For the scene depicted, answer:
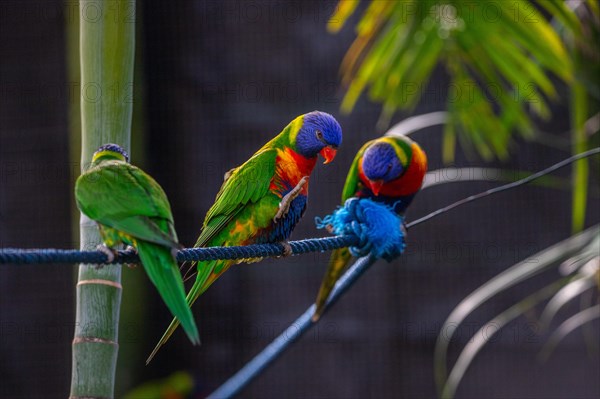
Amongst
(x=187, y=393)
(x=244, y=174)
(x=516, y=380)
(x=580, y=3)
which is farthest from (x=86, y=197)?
(x=516, y=380)

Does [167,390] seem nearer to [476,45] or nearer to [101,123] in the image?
[476,45]

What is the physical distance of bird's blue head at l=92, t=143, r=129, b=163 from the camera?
0.75 m

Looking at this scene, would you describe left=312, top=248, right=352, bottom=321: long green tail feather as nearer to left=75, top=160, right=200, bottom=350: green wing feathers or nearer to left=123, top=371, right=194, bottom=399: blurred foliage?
left=75, top=160, right=200, bottom=350: green wing feathers

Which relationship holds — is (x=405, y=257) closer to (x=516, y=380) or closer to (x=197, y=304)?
(x=516, y=380)

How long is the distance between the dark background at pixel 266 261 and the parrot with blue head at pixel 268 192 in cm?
109

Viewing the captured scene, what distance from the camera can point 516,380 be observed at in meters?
2.19

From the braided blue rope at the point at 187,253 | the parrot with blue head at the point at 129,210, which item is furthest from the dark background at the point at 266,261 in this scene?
the parrot with blue head at the point at 129,210

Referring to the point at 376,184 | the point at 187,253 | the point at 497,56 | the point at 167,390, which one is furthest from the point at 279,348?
the point at 167,390

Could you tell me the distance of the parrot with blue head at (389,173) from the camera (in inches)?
53.3

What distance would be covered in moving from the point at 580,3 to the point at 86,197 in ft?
3.31

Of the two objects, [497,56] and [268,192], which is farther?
[497,56]

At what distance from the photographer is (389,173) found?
136 cm

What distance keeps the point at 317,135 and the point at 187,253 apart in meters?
0.37

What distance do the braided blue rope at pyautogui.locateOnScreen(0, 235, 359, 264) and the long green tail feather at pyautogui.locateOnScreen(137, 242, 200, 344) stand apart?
16 mm
